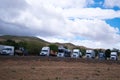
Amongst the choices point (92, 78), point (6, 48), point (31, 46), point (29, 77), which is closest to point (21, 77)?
point (29, 77)

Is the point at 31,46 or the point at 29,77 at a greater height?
the point at 31,46

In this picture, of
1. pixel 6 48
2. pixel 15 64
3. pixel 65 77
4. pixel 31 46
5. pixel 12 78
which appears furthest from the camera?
pixel 31 46

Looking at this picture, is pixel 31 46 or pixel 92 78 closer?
pixel 92 78

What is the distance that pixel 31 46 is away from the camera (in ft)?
450

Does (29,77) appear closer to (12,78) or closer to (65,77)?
(12,78)

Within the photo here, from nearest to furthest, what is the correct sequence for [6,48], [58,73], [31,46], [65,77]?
[65,77], [58,73], [6,48], [31,46]

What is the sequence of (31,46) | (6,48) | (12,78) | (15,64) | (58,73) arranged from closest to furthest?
1. (12,78)
2. (58,73)
3. (15,64)
4. (6,48)
5. (31,46)

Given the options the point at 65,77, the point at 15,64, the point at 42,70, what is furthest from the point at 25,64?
the point at 65,77

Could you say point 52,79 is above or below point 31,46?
below

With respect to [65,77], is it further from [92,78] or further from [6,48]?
[6,48]

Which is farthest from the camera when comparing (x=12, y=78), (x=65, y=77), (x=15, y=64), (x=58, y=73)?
(x=15, y=64)

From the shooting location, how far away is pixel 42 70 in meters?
30.4

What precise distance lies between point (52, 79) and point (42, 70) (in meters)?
4.48

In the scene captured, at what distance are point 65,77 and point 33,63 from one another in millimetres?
9093
